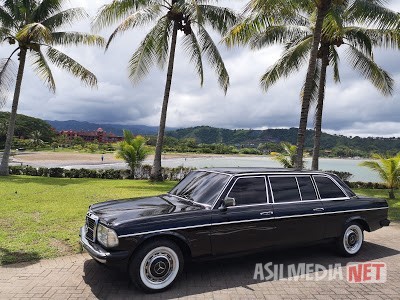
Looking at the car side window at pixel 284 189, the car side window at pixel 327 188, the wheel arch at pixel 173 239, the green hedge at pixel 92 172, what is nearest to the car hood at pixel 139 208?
the wheel arch at pixel 173 239

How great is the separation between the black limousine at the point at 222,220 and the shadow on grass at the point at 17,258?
3.91 feet

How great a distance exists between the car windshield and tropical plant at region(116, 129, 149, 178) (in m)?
14.8

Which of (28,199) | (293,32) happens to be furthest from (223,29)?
(28,199)

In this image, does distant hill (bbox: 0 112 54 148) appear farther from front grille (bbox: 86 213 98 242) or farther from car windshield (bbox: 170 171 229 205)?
front grille (bbox: 86 213 98 242)

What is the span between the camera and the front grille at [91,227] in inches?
190

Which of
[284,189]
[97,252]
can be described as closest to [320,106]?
[284,189]

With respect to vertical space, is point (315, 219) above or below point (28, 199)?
above

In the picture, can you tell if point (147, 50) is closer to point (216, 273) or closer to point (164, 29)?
point (164, 29)

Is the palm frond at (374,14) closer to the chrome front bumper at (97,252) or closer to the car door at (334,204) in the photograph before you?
the car door at (334,204)

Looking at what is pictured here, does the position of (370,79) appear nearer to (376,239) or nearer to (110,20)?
(376,239)

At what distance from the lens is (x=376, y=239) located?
25.0ft

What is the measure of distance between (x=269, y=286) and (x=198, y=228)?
1.30m

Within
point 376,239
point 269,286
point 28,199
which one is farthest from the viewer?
point 28,199

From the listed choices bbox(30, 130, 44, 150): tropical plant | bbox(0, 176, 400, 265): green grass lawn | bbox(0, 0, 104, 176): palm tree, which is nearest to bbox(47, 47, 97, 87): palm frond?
bbox(0, 0, 104, 176): palm tree
